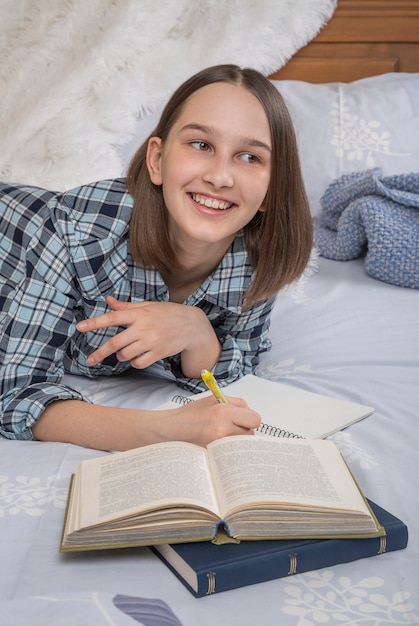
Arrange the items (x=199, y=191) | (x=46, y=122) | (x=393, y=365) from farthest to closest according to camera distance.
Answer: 1. (x=46, y=122)
2. (x=393, y=365)
3. (x=199, y=191)

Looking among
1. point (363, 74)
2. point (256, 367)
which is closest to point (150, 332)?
point (256, 367)

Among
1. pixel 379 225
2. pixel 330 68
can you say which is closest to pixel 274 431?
pixel 379 225

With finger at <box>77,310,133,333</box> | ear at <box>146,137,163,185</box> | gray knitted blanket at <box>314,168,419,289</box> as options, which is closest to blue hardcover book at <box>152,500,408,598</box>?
finger at <box>77,310,133,333</box>

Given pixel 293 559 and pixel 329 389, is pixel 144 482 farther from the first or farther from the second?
pixel 329 389

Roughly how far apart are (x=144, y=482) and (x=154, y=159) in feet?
2.01

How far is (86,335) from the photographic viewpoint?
1193 mm

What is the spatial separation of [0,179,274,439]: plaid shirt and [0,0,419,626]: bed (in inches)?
2.2

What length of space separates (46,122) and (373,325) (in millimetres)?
953

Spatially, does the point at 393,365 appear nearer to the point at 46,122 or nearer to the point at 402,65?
the point at 46,122

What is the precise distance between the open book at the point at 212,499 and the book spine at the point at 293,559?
0.04 feet

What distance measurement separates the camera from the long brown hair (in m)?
1.13

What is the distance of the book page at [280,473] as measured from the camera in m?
0.70

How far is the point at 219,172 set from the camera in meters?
1.06

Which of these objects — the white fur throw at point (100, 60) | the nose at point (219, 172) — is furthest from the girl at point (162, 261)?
the white fur throw at point (100, 60)
